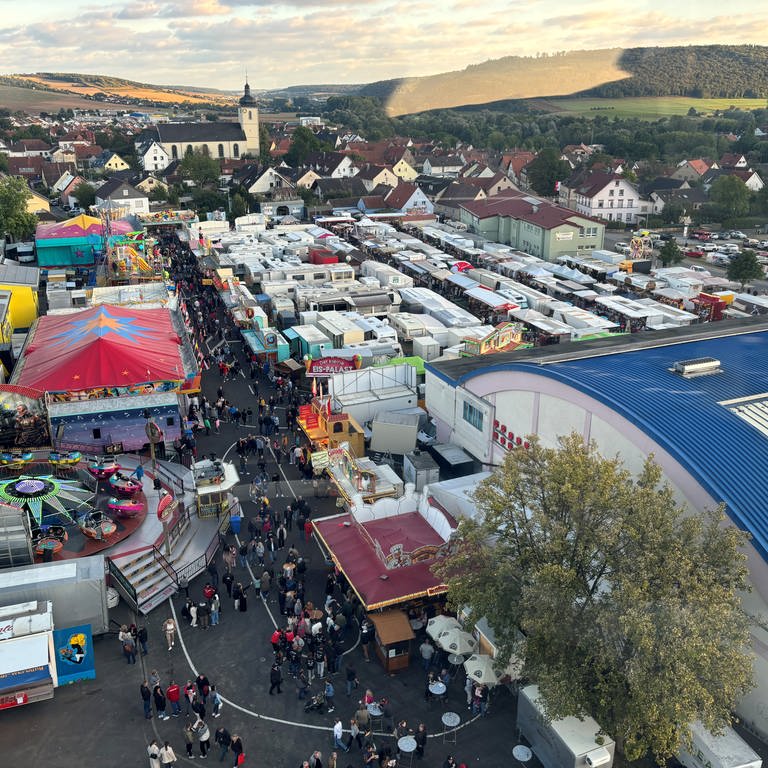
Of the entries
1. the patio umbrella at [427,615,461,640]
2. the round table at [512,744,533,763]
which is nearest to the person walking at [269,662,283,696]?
the patio umbrella at [427,615,461,640]

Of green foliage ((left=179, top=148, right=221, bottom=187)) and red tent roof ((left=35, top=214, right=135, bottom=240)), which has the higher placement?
green foliage ((left=179, top=148, right=221, bottom=187))

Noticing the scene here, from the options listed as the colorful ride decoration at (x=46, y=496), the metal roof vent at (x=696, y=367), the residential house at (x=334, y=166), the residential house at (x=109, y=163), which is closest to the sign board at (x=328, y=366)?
the colorful ride decoration at (x=46, y=496)

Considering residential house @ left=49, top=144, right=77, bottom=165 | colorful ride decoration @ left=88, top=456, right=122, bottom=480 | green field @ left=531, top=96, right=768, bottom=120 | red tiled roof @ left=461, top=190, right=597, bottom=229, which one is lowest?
colorful ride decoration @ left=88, top=456, right=122, bottom=480

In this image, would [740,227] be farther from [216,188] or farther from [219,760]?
[219,760]

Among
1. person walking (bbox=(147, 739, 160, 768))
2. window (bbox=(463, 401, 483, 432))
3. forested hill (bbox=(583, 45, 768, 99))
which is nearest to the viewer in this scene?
person walking (bbox=(147, 739, 160, 768))

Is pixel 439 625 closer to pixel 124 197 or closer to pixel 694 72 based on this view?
pixel 124 197

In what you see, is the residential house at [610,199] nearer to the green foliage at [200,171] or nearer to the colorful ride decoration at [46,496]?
the green foliage at [200,171]

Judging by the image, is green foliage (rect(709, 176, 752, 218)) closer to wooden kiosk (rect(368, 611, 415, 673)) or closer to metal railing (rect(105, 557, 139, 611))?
wooden kiosk (rect(368, 611, 415, 673))

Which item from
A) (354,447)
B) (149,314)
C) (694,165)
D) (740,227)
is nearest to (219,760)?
(354,447)
